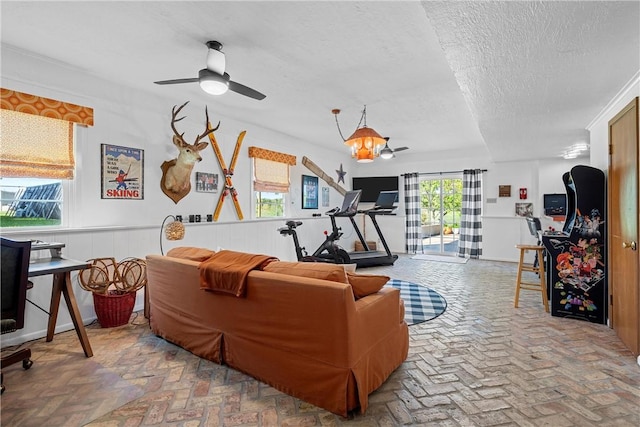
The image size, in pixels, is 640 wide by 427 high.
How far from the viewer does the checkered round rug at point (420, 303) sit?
3477 millimetres

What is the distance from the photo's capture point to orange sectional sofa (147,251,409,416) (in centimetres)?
179

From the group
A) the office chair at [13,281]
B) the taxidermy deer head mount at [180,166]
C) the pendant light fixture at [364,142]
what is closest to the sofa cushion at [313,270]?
the office chair at [13,281]

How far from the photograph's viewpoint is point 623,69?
8.03ft

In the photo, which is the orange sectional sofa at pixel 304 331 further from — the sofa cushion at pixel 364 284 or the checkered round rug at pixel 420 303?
the checkered round rug at pixel 420 303

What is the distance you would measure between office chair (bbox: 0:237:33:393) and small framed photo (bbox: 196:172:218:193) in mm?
2623

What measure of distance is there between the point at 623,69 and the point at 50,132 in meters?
5.22

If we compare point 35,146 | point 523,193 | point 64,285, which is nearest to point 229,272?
point 64,285

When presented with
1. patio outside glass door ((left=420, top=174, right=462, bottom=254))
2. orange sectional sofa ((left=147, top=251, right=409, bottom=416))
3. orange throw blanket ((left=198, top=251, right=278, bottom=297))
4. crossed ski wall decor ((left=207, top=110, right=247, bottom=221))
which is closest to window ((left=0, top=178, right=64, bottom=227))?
orange sectional sofa ((left=147, top=251, right=409, bottom=416))

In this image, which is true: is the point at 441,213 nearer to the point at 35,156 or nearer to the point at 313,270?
the point at 313,270

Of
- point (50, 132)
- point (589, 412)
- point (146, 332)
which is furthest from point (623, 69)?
point (50, 132)

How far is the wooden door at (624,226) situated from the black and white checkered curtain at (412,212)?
15.8 feet

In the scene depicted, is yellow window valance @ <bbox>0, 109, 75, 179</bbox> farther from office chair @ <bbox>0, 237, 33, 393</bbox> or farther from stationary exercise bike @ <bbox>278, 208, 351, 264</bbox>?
stationary exercise bike @ <bbox>278, 208, 351, 264</bbox>

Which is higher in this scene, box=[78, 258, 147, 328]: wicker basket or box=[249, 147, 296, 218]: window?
box=[249, 147, 296, 218]: window

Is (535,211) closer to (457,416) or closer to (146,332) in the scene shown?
(457,416)
